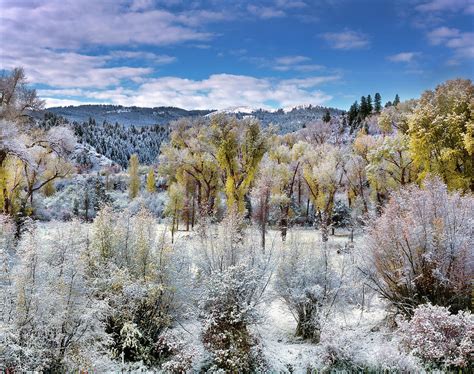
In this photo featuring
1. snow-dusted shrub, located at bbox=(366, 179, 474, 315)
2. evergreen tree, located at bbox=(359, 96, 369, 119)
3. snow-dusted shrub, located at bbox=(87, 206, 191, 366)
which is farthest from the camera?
evergreen tree, located at bbox=(359, 96, 369, 119)

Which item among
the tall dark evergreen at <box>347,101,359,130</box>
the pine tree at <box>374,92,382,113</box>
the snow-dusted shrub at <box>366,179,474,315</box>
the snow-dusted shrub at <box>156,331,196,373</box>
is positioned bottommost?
the snow-dusted shrub at <box>156,331,196,373</box>

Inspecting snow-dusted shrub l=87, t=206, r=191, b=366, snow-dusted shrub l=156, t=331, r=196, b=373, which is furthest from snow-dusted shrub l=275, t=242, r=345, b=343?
snow-dusted shrub l=156, t=331, r=196, b=373

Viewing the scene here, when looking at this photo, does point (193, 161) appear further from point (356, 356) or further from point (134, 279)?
point (356, 356)

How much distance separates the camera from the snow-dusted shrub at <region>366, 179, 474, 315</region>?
43.2 ft

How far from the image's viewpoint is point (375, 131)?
9150cm

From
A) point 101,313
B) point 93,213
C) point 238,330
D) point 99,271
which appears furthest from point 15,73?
point 93,213

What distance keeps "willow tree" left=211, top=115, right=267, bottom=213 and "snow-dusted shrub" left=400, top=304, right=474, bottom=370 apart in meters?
21.7

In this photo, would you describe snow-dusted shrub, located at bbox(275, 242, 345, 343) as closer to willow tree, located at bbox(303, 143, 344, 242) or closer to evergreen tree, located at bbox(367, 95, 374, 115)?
willow tree, located at bbox(303, 143, 344, 242)

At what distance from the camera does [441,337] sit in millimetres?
Answer: 10570

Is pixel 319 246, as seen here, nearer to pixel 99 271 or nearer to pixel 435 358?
pixel 435 358

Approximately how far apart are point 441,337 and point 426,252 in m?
3.84

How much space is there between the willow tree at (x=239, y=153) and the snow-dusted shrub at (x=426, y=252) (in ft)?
60.3

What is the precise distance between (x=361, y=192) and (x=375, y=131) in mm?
53580

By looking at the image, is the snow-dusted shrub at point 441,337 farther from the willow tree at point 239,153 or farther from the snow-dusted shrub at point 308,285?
the willow tree at point 239,153
